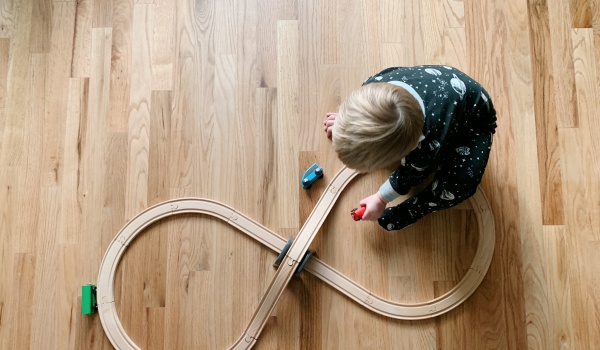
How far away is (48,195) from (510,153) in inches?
39.9

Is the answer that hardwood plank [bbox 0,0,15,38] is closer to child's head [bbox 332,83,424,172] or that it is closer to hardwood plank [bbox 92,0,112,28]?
hardwood plank [bbox 92,0,112,28]

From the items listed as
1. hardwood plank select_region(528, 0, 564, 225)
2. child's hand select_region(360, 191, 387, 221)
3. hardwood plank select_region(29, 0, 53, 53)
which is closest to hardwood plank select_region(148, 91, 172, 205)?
hardwood plank select_region(29, 0, 53, 53)

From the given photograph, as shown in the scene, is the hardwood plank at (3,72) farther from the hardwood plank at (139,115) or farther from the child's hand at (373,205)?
the child's hand at (373,205)

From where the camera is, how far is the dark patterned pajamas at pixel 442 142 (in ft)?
2.52

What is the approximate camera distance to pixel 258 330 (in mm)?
941

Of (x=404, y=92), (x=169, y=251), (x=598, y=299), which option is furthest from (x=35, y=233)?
(x=598, y=299)

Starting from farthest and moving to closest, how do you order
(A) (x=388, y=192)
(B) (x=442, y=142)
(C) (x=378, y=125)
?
(A) (x=388, y=192) < (B) (x=442, y=142) < (C) (x=378, y=125)

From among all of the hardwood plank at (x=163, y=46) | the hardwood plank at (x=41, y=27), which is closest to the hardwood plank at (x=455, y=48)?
the hardwood plank at (x=163, y=46)

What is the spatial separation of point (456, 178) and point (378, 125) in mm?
292

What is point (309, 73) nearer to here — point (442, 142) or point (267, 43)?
point (267, 43)

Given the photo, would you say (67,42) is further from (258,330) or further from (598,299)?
(598,299)

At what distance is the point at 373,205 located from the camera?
0.92 m

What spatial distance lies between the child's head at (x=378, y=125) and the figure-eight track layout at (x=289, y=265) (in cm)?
30

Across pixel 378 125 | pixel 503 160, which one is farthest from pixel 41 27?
pixel 503 160
